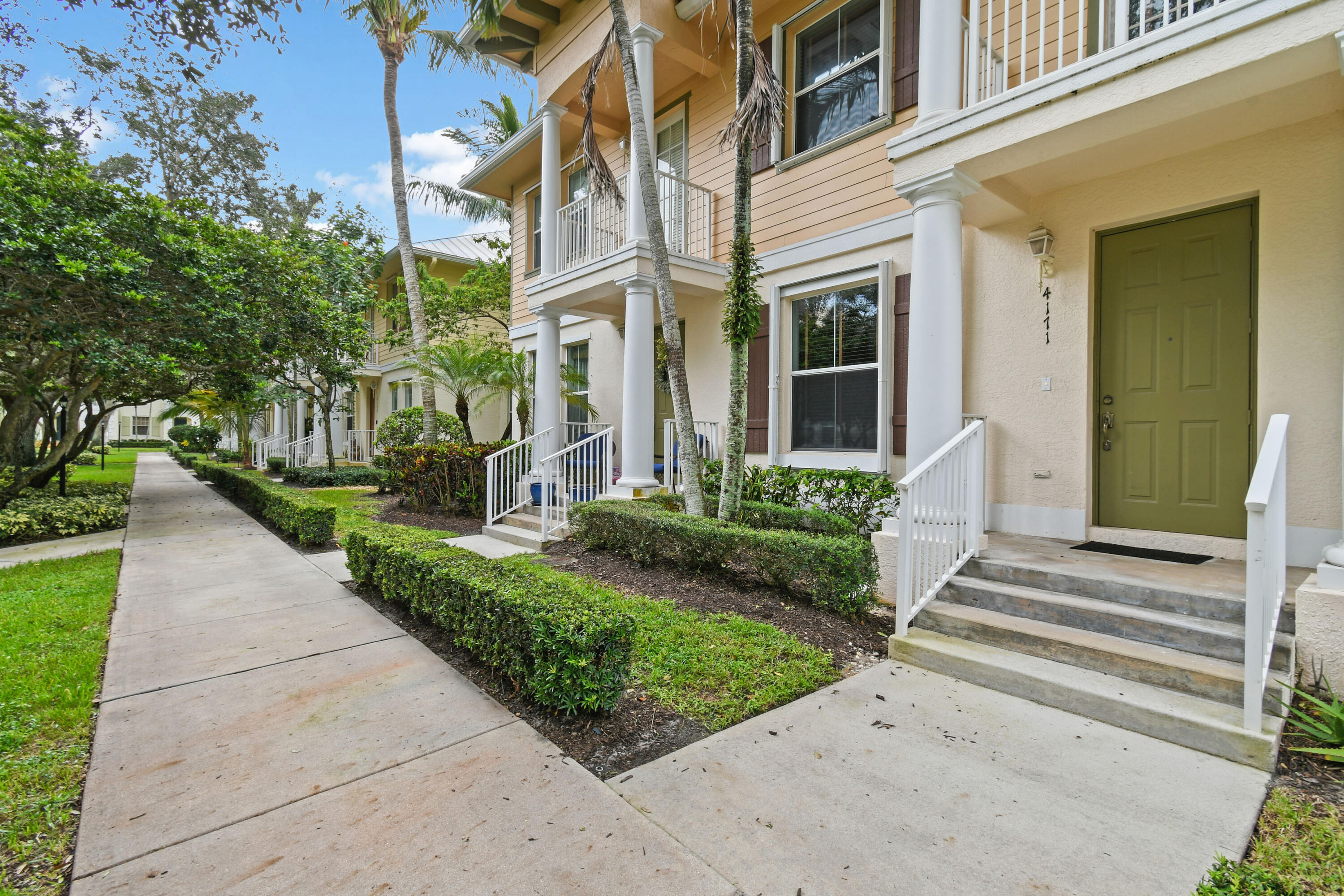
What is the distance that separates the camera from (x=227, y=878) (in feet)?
6.18

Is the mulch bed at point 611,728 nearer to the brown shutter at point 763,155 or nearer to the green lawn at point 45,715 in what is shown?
the green lawn at point 45,715

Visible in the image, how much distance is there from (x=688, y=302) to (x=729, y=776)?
6.77 meters

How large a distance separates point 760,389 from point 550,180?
4624mm

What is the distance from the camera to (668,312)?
5875mm

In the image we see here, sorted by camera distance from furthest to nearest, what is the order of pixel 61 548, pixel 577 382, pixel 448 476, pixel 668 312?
pixel 577 382 < pixel 448 476 < pixel 61 548 < pixel 668 312

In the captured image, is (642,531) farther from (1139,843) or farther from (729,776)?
(1139,843)

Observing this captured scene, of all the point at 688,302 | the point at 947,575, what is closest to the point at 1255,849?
the point at 947,575

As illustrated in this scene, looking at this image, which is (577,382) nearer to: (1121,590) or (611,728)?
(611,728)

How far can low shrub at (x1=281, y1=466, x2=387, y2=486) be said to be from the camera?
48.2 ft

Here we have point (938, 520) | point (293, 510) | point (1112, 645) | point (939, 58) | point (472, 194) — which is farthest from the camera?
point (472, 194)

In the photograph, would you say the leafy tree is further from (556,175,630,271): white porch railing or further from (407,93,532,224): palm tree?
(407,93,532,224): palm tree

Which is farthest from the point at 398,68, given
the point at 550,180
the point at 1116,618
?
the point at 1116,618

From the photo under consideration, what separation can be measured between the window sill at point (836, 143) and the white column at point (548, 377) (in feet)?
12.6

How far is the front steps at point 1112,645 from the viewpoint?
2.73 m
